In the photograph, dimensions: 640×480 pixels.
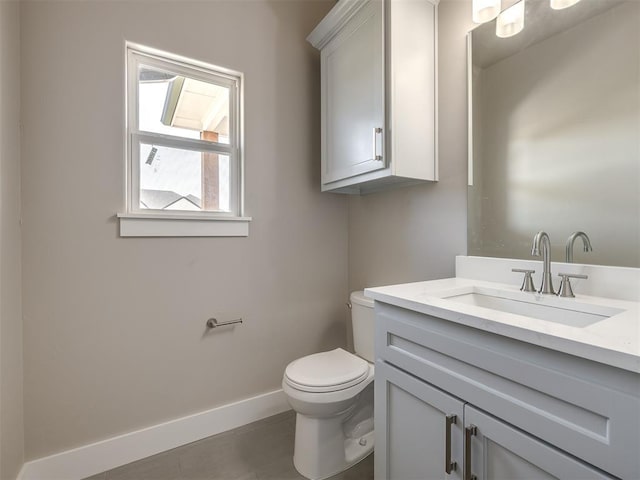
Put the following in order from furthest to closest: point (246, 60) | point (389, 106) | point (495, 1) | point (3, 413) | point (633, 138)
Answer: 1. point (246, 60)
2. point (389, 106)
3. point (495, 1)
4. point (3, 413)
5. point (633, 138)

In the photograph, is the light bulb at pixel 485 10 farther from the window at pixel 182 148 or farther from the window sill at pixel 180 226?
the window sill at pixel 180 226

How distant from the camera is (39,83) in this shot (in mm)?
1308

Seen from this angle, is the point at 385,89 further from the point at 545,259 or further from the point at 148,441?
the point at 148,441

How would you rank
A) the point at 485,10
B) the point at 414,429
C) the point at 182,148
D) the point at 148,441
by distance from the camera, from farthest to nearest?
the point at 182,148
the point at 148,441
the point at 485,10
the point at 414,429

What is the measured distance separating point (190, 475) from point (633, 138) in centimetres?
216

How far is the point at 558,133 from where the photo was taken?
3.70ft

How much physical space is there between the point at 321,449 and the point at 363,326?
620 mm

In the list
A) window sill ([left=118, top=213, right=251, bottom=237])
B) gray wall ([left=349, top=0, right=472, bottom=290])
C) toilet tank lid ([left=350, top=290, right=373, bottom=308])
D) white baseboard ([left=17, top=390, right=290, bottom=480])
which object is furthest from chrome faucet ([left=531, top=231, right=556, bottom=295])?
white baseboard ([left=17, top=390, right=290, bottom=480])

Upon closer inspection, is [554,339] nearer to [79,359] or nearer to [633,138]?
[633,138]

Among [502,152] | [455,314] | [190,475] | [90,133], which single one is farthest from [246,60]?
[190,475]

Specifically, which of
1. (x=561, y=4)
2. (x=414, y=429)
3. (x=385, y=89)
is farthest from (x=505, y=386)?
(x=561, y=4)

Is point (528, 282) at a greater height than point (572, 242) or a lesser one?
lesser

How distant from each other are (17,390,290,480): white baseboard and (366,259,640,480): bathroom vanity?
0.97 m

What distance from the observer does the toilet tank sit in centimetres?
167
